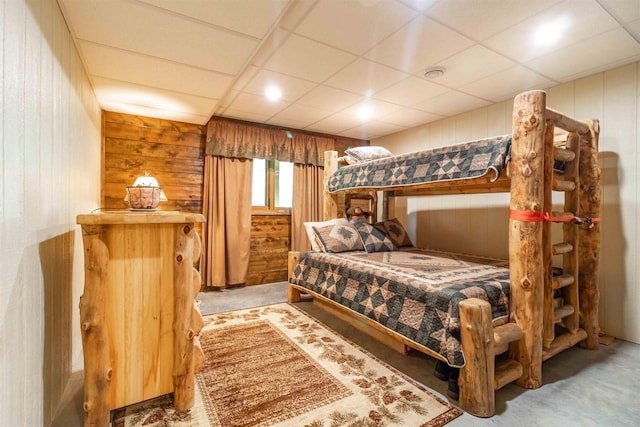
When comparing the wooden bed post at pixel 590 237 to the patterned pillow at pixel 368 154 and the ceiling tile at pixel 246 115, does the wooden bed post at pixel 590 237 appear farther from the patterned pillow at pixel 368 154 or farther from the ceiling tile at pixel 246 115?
the ceiling tile at pixel 246 115

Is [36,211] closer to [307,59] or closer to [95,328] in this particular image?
[95,328]

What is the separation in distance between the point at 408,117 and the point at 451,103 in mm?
580

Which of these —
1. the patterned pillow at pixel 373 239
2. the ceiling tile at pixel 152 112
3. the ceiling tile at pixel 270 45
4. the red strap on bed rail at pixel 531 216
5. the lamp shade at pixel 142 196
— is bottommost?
the patterned pillow at pixel 373 239

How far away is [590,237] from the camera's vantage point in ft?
7.11

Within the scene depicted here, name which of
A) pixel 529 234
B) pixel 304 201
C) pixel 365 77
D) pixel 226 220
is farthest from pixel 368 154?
pixel 226 220

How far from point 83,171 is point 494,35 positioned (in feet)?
9.74

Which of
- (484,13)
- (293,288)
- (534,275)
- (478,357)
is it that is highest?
(484,13)

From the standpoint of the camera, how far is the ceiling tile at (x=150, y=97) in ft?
8.11

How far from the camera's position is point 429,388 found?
164cm

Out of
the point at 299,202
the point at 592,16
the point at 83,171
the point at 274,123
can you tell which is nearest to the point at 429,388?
the point at 592,16

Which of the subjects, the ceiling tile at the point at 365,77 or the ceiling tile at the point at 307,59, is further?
the ceiling tile at the point at 365,77

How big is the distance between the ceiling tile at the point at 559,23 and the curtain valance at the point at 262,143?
2615 mm

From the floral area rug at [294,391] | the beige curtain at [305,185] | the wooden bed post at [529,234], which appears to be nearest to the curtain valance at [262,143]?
the beige curtain at [305,185]

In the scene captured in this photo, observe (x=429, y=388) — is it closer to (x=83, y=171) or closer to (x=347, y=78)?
(x=347, y=78)
